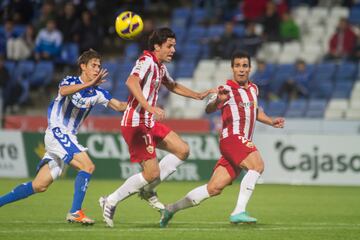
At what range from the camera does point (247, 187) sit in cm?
1076

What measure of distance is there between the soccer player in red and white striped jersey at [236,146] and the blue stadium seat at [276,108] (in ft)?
35.2

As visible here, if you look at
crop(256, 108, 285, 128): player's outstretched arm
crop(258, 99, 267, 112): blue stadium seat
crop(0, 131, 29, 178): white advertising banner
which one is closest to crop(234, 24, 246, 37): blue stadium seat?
crop(258, 99, 267, 112): blue stadium seat

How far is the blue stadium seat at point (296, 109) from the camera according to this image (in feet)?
71.4

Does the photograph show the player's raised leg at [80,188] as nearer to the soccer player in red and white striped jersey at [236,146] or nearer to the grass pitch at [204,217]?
the grass pitch at [204,217]

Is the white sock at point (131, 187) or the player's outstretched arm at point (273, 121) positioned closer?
the white sock at point (131, 187)

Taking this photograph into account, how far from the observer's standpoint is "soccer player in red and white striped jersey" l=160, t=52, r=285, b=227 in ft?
35.4

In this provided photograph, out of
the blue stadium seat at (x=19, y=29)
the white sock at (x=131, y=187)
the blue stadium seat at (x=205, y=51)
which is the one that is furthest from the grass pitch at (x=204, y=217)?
the blue stadium seat at (x=19, y=29)

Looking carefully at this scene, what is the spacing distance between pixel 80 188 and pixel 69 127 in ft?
2.78

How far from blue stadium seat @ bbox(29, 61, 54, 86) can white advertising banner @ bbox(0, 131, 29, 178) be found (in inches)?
168

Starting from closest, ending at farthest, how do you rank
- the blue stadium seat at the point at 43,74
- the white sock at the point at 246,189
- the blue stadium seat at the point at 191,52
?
the white sock at the point at 246,189
the blue stadium seat at the point at 191,52
the blue stadium seat at the point at 43,74

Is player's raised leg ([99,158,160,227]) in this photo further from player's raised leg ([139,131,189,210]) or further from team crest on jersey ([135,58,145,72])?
team crest on jersey ([135,58,145,72])

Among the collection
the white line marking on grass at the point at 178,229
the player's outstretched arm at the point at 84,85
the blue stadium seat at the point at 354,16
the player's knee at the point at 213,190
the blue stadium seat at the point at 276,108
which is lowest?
the white line marking on grass at the point at 178,229

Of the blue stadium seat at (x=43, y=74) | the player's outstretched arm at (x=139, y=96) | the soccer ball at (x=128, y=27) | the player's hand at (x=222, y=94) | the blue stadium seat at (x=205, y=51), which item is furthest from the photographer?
the blue stadium seat at (x=43, y=74)

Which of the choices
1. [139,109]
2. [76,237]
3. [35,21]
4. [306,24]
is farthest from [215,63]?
[76,237]
